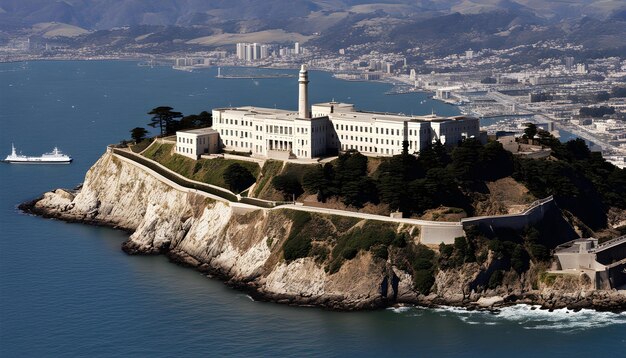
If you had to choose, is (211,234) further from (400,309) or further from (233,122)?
(400,309)

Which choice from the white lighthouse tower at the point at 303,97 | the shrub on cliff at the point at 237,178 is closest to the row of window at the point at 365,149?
the white lighthouse tower at the point at 303,97

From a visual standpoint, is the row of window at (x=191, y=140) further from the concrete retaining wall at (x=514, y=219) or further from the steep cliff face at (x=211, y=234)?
the concrete retaining wall at (x=514, y=219)

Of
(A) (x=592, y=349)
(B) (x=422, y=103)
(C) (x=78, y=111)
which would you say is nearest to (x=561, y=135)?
(B) (x=422, y=103)

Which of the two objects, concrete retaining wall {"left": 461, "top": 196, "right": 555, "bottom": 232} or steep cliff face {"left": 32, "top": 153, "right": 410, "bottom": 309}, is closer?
steep cliff face {"left": 32, "top": 153, "right": 410, "bottom": 309}

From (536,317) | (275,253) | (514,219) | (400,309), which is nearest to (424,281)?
(400,309)

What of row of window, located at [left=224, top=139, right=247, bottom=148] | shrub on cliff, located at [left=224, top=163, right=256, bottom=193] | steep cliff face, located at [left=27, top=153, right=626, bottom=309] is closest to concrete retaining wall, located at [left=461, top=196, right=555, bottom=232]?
steep cliff face, located at [left=27, top=153, right=626, bottom=309]

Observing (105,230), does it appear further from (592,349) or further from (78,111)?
(78,111)

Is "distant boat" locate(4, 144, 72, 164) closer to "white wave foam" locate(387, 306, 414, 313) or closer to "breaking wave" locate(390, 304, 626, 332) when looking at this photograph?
"white wave foam" locate(387, 306, 414, 313)
